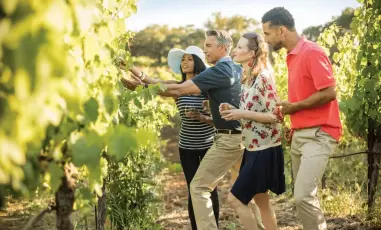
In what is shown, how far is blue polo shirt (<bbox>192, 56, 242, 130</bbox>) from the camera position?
11.1 feet

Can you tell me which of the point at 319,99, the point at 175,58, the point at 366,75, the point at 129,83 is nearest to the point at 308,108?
the point at 319,99

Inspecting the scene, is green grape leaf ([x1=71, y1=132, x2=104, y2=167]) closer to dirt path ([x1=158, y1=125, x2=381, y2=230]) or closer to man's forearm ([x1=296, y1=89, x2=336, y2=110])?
man's forearm ([x1=296, y1=89, x2=336, y2=110])

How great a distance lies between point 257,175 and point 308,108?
0.57 metres

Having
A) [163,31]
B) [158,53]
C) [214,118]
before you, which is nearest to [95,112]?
[214,118]

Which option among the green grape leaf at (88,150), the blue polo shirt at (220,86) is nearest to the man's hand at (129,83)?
the blue polo shirt at (220,86)

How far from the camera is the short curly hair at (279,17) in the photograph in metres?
2.98

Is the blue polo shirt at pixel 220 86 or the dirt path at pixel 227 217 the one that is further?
the dirt path at pixel 227 217

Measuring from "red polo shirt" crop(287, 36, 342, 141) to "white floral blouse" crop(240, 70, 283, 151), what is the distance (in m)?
0.18

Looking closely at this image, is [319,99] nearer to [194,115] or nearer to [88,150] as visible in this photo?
[194,115]

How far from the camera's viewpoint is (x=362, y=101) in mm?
4043

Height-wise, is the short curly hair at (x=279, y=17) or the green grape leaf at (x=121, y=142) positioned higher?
the short curly hair at (x=279, y=17)

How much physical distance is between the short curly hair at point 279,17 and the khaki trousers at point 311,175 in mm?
710

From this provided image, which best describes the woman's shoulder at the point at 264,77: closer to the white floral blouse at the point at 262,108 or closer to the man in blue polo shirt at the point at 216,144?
the white floral blouse at the point at 262,108

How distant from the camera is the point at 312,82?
2.90 meters
